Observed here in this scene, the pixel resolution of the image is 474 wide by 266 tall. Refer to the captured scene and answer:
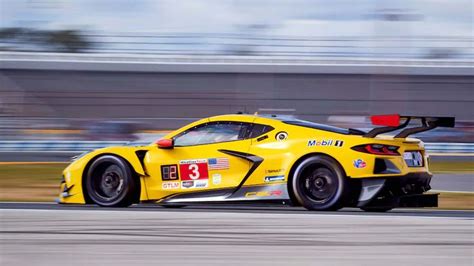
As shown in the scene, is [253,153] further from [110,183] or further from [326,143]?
[110,183]

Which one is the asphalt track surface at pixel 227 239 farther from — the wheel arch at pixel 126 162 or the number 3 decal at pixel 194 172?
the wheel arch at pixel 126 162

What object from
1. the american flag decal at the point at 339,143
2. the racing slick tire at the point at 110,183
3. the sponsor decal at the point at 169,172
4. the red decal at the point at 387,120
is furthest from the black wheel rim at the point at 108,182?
the red decal at the point at 387,120

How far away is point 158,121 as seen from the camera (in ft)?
91.5

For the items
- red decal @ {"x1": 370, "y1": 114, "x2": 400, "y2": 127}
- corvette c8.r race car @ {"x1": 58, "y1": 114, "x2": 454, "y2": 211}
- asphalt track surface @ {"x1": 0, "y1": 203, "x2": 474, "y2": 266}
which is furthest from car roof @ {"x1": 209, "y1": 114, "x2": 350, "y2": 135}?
asphalt track surface @ {"x1": 0, "y1": 203, "x2": 474, "y2": 266}

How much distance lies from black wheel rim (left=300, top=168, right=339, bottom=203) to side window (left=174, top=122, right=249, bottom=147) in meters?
0.89

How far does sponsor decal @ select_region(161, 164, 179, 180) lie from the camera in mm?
9391

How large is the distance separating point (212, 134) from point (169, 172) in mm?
613

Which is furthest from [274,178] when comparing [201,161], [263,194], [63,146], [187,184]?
[63,146]

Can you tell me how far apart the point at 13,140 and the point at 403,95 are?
853 inches

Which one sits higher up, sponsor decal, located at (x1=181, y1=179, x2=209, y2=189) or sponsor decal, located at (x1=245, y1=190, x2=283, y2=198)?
sponsor decal, located at (x1=181, y1=179, x2=209, y2=189)

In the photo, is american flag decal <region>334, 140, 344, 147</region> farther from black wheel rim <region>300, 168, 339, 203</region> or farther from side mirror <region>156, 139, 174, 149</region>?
side mirror <region>156, 139, 174, 149</region>

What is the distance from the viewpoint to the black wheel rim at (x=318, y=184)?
8.86 metres

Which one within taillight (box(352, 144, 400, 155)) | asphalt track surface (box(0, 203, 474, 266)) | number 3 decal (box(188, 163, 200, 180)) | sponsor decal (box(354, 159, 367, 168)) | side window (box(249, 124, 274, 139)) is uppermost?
side window (box(249, 124, 274, 139))

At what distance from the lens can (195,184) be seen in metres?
9.30
